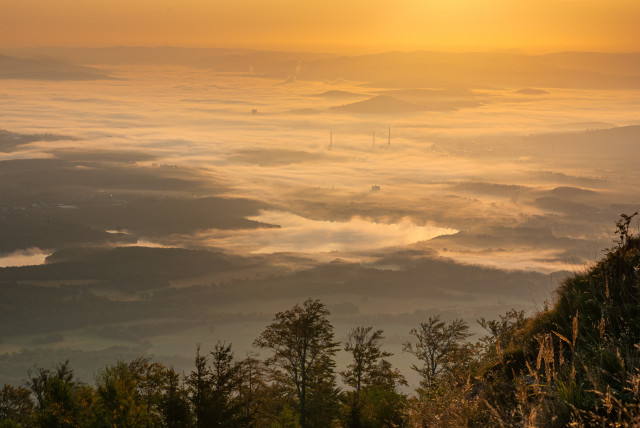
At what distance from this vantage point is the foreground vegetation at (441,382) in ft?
24.7

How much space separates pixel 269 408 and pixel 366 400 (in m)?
10.5

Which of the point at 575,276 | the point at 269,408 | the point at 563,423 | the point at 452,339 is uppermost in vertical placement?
the point at 575,276

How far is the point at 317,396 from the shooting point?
40.9 meters

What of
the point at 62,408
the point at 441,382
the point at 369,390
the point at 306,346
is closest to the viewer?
the point at 441,382

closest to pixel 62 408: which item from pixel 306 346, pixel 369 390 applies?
pixel 306 346

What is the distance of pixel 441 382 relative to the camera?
44.0 ft

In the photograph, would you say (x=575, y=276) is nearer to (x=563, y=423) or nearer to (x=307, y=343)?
(x=563, y=423)

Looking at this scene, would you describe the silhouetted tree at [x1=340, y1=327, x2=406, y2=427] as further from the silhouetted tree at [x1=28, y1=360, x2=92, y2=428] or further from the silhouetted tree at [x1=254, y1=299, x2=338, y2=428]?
the silhouetted tree at [x1=28, y1=360, x2=92, y2=428]

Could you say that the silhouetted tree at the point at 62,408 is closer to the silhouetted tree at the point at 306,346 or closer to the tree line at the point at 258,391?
the tree line at the point at 258,391

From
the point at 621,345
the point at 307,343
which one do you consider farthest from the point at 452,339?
the point at 621,345

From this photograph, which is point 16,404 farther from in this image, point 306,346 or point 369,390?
point 369,390

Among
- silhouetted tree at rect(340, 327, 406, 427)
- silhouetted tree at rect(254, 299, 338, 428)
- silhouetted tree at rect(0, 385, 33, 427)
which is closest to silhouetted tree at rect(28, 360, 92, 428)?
silhouetted tree at rect(254, 299, 338, 428)

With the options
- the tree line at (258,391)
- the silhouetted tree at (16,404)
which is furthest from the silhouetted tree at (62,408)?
the silhouetted tree at (16,404)

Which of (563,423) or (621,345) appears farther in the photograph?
(621,345)
